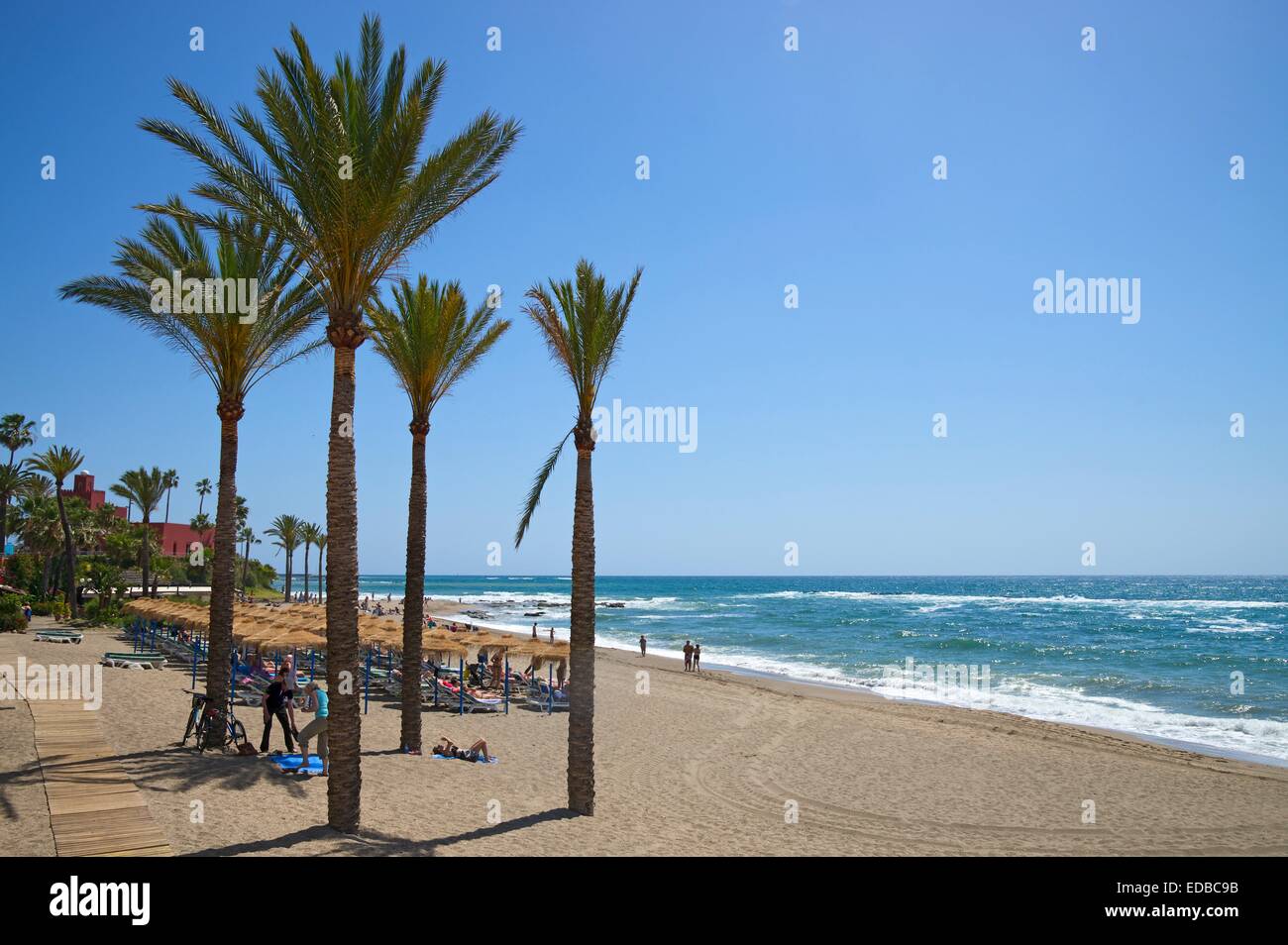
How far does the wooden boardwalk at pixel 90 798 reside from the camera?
8039 millimetres

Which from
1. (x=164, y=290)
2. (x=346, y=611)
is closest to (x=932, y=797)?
(x=346, y=611)

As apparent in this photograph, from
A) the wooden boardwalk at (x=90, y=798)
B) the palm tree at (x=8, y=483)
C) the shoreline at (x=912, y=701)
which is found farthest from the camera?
the palm tree at (x=8, y=483)

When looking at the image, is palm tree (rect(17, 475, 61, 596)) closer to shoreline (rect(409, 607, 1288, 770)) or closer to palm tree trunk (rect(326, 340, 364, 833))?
shoreline (rect(409, 607, 1288, 770))

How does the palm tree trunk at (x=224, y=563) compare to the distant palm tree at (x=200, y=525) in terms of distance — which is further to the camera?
the distant palm tree at (x=200, y=525)

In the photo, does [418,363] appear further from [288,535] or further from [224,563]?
[288,535]

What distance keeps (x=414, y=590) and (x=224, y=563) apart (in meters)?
3.63

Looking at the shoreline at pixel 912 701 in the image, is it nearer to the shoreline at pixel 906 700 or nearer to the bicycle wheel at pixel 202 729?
the shoreline at pixel 906 700

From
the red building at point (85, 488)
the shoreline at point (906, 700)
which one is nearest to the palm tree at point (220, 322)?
the shoreline at point (906, 700)

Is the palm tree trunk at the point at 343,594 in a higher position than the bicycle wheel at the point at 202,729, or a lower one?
higher

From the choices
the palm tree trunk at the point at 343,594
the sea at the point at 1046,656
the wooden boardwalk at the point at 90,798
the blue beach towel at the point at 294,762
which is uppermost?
the palm tree trunk at the point at 343,594

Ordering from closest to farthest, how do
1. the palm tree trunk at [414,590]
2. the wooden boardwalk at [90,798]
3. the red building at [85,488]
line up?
the wooden boardwalk at [90,798], the palm tree trunk at [414,590], the red building at [85,488]

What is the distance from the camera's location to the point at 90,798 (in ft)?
31.3

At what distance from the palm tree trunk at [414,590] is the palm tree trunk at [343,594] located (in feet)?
19.8
